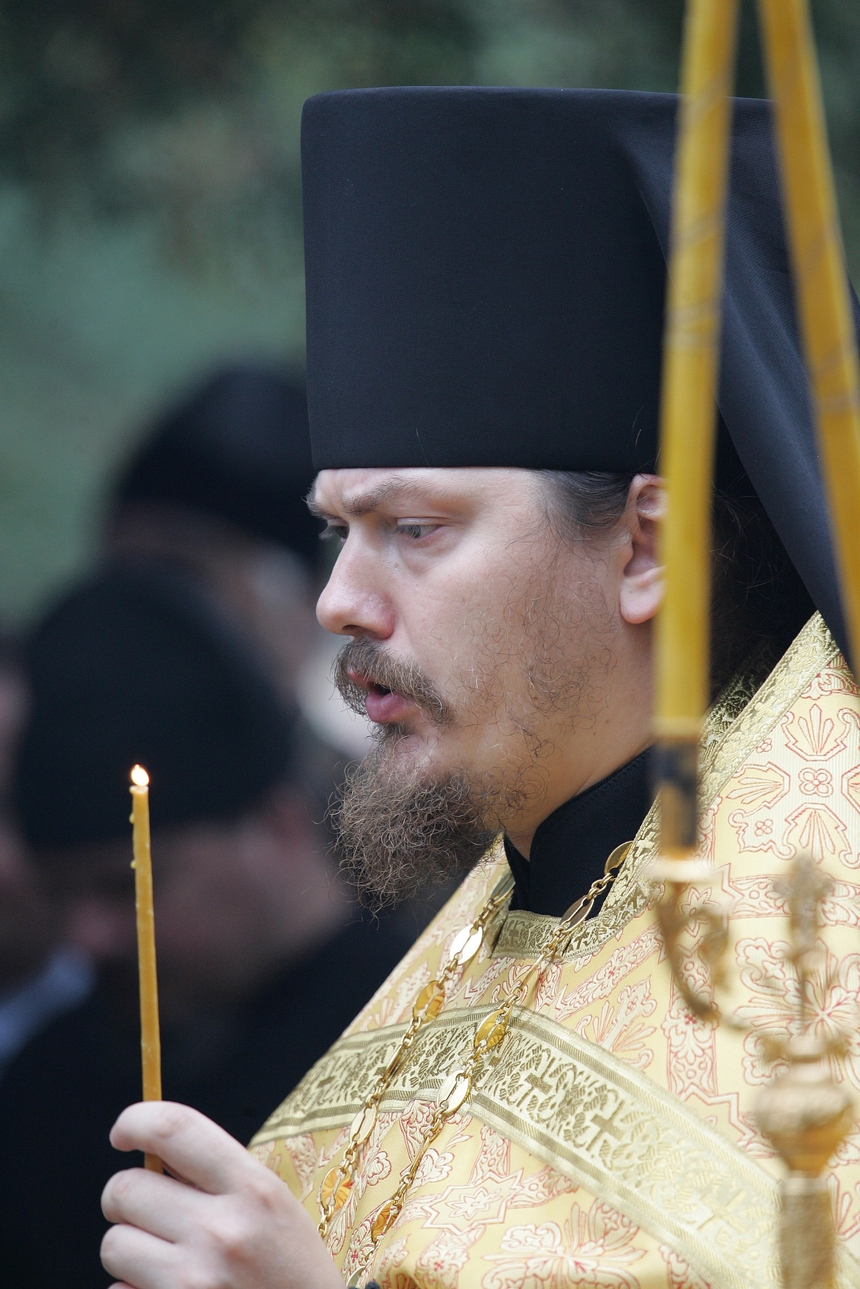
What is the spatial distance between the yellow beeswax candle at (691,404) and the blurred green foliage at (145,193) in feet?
12.9

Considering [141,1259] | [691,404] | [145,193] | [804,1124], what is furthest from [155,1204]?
[145,193]

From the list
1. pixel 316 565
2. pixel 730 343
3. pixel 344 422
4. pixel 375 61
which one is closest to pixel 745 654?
pixel 730 343

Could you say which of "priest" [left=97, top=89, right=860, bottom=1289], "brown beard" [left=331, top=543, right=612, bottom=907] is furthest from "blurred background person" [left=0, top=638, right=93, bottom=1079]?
"brown beard" [left=331, top=543, right=612, bottom=907]

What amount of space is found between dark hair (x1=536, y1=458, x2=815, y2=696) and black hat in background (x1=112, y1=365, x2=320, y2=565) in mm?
2610

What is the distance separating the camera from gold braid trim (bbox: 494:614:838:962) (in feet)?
6.30

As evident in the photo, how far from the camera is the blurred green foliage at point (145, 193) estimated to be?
185 inches

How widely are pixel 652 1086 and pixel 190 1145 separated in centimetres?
54

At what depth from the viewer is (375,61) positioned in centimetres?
473

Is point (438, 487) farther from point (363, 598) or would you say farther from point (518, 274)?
point (518, 274)

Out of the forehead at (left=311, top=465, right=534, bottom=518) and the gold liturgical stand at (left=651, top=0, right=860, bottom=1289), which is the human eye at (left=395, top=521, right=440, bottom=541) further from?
the gold liturgical stand at (left=651, top=0, right=860, bottom=1289)

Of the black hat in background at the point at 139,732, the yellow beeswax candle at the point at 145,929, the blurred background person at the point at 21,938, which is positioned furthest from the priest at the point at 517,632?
the blurred background person at the point at 21,938

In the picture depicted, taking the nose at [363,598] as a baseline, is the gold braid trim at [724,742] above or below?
below

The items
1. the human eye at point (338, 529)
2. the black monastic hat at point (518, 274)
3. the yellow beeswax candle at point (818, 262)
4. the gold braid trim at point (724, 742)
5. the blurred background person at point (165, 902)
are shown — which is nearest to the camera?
the yellow beeswax candle at point (818, 262)

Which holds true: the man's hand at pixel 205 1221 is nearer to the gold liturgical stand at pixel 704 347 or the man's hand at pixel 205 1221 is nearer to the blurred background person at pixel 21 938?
the gold liturgical stand at pixel 704 347
